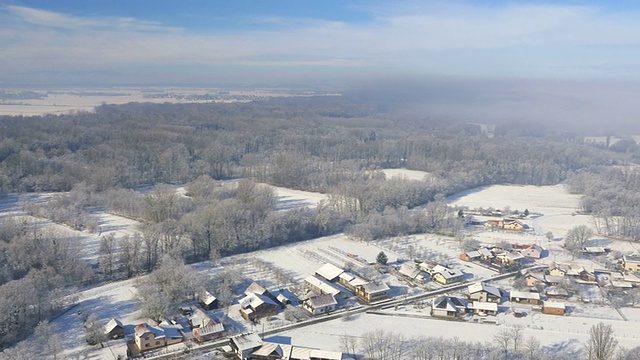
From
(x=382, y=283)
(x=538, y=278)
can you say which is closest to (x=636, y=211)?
(x=538, y=278)

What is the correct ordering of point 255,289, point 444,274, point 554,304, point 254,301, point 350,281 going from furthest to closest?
1. point 444,274
2. point 350,281
3. point 255,289
4. point 554,304
5. point 254,301

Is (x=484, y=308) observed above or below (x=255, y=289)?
below

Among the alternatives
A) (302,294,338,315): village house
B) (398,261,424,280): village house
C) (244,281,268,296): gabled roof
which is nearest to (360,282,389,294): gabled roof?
(302,294,338,315): village house

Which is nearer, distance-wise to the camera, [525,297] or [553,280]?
[525,297]

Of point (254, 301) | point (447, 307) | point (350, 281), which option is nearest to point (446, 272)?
point (447, 307)

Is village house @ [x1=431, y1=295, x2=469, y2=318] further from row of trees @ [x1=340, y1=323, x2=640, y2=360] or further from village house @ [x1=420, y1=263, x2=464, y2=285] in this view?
village house @ [x1=420, y1=263, x2=464, y2=285]

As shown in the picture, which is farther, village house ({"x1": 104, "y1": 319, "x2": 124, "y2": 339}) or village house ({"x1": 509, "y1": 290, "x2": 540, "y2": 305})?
village house ({"x1": 509, "y1": 290, "x2": 540, "y2": 305})

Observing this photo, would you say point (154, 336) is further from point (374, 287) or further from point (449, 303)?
point (449, 303)
